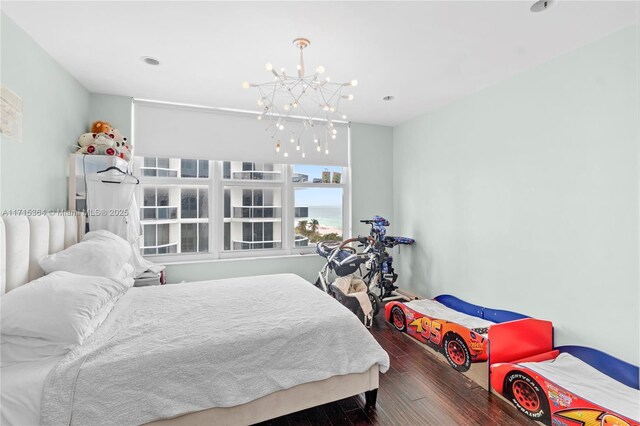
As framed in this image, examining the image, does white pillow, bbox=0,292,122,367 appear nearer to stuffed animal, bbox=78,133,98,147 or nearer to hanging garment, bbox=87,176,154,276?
hanging garment, bbox=87,176,154,276

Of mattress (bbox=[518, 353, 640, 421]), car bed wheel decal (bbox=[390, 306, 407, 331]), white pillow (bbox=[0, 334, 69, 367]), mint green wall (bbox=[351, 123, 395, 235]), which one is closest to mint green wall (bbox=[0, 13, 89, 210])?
white pillow (bbox=[0, 334, 69, 367])

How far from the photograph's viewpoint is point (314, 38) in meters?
2.25

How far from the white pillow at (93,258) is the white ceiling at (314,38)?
1.55 meters

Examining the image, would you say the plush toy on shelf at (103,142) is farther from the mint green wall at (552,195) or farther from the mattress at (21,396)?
the mint green wall at (552,195)

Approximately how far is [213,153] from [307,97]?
1397 mm

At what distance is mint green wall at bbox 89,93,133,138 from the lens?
3342 millimetres

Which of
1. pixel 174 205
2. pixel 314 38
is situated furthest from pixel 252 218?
pixel 314 38

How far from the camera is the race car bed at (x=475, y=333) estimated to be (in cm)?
239

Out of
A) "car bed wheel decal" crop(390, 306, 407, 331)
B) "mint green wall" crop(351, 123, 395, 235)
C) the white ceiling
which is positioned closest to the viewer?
the white ceiling

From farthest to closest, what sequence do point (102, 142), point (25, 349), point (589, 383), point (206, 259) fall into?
point (206, 259) < point (102, 142) < point (589, 383) < point (25, 349)

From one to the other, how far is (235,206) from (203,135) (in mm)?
989

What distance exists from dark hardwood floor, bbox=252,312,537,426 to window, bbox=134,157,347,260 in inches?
90.8

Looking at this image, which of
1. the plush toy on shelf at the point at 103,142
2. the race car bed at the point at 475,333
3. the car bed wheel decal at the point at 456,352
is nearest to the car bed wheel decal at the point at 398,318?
the race car bed at the point at 475,333

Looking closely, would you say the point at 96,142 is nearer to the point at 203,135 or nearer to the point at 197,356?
the point at 203,135
